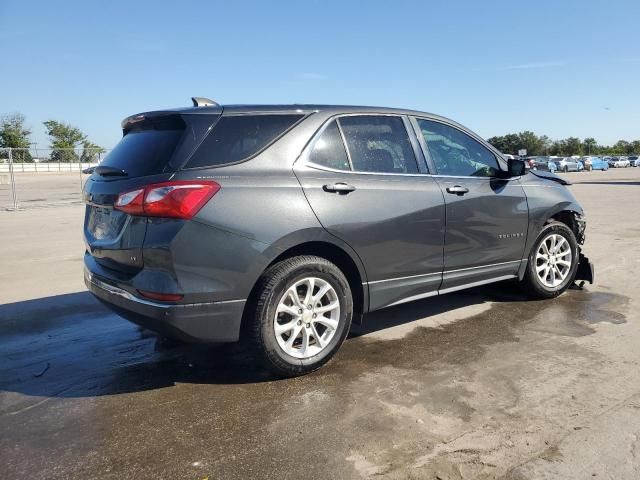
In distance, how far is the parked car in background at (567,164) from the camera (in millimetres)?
50344

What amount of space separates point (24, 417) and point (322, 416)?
1772mm

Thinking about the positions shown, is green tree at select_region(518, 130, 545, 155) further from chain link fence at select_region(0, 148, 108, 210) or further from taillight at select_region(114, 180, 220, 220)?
taillight at select_region(114, 180, 220, 220)

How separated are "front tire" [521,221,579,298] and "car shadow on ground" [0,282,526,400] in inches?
10.8

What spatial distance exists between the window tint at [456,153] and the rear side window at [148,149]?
2111 millimetres

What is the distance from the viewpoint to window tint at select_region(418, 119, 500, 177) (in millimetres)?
4500

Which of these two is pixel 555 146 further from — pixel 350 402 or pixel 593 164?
pixel 350 402

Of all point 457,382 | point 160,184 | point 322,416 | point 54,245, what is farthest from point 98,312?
point 54,245

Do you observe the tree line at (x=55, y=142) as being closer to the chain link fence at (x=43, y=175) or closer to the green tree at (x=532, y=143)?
the chain link fence at (x=43, y=175)

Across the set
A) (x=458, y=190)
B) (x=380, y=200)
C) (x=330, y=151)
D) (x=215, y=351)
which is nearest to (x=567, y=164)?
(x=458, y=190)

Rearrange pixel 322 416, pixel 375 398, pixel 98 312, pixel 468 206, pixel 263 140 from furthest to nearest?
pixel 98 312 < pixel 468 206 < pixel 263 140 < pixel 375 398 < pixel 322 416

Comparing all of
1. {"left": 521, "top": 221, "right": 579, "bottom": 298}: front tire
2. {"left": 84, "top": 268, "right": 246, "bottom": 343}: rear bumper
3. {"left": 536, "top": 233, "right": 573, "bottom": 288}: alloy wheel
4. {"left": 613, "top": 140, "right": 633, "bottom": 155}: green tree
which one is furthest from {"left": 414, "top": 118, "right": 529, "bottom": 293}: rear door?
{"left": 613, "top": 140, "right": 633, "bottom": 155}: green tree

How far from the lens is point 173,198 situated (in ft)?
10.3

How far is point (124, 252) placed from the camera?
3316 millimetres

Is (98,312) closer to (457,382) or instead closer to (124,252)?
(124,252)
